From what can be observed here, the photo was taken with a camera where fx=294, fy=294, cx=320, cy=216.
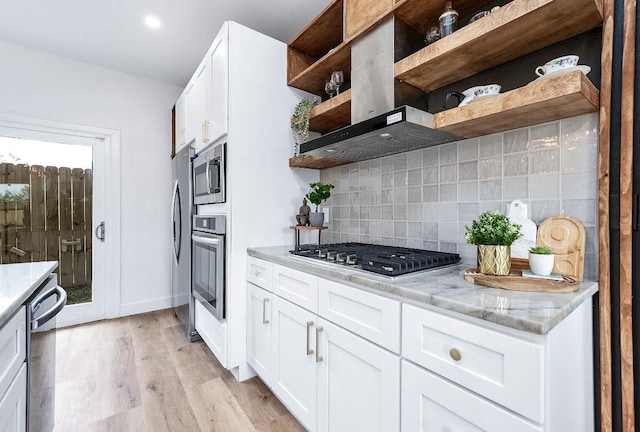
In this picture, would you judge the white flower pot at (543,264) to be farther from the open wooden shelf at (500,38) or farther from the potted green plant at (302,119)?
the potted green plant at (302,119)

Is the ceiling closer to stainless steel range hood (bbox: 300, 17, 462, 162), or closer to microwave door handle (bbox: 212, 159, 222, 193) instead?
stainless steel range hood (bbox: 300, 17, 462, 162)

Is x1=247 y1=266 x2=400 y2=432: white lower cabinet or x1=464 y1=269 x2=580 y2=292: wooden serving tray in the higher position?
x1=464 y1=269 x2=580 y2=292: wooden serving tray

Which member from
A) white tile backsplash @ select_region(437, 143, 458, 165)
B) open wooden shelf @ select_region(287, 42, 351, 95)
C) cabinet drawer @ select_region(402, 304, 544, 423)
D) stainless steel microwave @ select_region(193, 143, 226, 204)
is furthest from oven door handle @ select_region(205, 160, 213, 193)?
cabinet drawer @ select_region(402, 304, 544, 423)

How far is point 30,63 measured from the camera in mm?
2740

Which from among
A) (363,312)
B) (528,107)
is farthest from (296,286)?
(528,107)

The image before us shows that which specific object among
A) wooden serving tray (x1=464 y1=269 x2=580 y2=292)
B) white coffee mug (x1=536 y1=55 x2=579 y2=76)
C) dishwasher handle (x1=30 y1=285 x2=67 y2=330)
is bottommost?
dishwasher handle (x1=30 y1=285 x2=67 y2=330)

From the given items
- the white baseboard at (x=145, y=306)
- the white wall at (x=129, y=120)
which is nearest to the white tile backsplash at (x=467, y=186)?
the white wall at (x=129, y=120)

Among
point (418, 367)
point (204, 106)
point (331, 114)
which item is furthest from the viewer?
point (204, 106)

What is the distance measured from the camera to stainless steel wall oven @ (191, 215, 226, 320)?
1942mm

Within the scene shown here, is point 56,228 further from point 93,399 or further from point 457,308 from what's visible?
point 457,308

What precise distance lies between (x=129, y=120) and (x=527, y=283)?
12.5ft

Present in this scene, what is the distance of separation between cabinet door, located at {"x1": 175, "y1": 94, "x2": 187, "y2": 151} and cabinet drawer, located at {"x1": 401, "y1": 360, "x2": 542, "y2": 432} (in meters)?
2.77

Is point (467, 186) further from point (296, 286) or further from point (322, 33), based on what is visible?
point (322, 33)

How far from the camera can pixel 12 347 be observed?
789 millimetres
